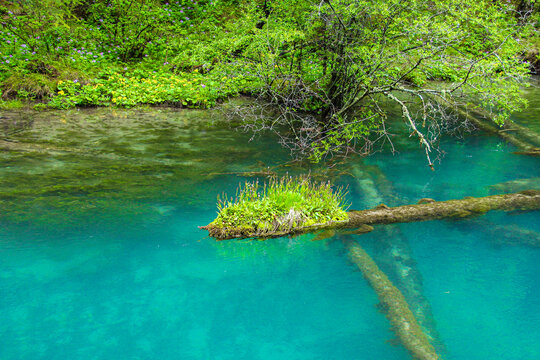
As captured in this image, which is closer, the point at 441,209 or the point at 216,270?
the point at 216,270

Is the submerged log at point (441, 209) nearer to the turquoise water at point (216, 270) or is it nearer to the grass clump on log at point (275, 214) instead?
the turquoise water at point (216, 270)

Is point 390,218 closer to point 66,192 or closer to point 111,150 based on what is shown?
point 66,192

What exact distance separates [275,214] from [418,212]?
2.45 meters

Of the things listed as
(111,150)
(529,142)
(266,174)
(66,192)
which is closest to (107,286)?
(66,192)

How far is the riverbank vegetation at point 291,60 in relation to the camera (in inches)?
342

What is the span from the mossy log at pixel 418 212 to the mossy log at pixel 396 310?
0.69m

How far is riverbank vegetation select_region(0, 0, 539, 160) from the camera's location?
342 inches

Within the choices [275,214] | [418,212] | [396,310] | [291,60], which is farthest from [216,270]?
[291,60]

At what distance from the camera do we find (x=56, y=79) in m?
13.2

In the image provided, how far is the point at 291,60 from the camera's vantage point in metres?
10.6

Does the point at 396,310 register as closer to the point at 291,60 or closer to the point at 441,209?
the point at 441,209

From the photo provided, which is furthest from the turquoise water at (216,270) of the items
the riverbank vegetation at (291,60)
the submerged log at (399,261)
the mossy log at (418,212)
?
the riverbank vegetation at (291,60)

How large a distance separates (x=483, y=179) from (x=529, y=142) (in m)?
3.33

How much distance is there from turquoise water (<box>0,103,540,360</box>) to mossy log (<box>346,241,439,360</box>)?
116 millimetres
